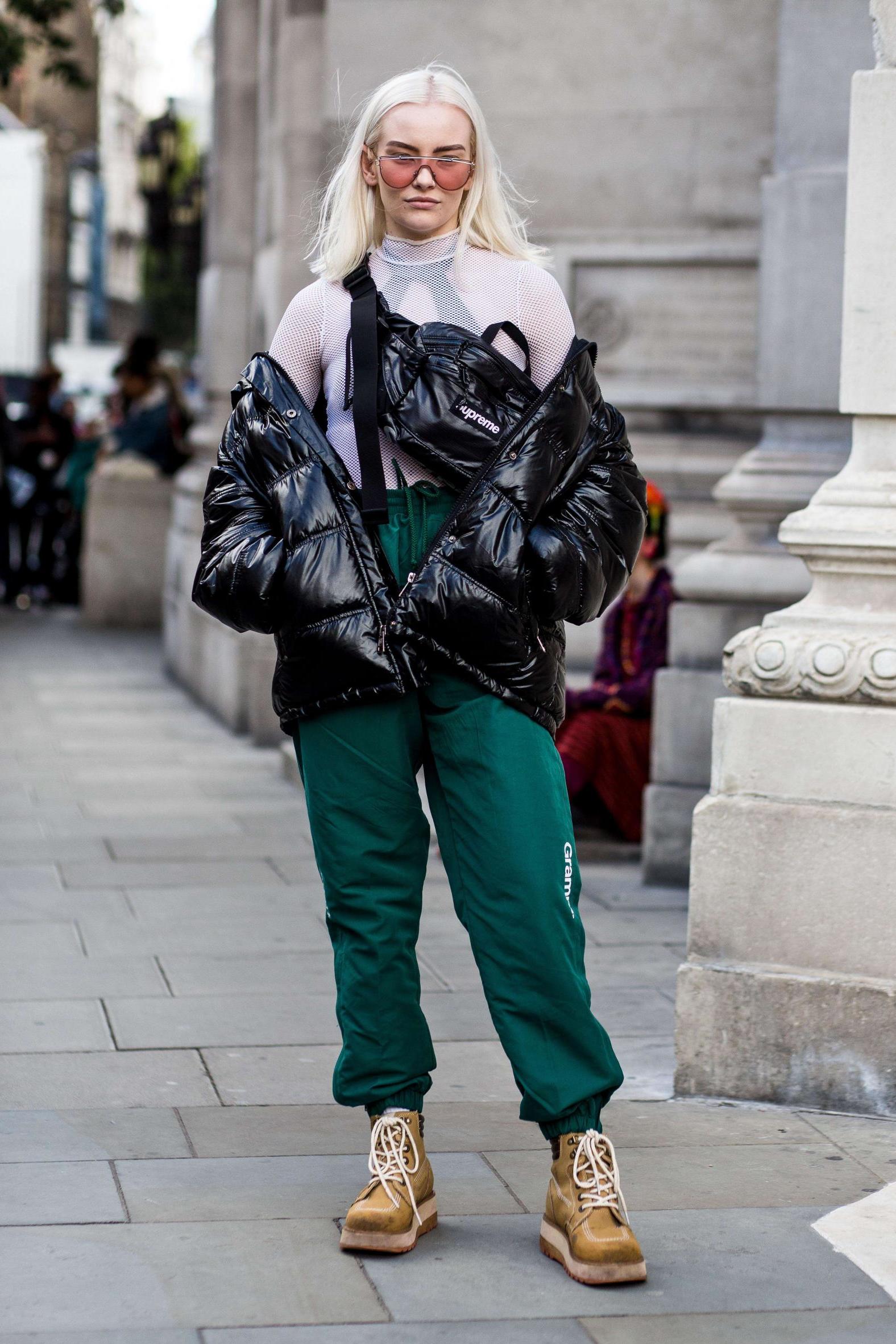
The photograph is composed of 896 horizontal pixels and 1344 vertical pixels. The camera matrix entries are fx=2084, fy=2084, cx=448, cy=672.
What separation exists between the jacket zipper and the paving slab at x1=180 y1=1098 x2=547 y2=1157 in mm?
1252

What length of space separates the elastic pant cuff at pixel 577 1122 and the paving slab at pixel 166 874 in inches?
134

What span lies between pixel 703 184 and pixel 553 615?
209 inches

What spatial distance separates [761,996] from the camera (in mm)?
4328

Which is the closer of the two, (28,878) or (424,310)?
(424,310)

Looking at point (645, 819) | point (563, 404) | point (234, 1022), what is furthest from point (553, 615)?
point (645, 819)

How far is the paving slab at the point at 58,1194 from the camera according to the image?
11.8 feet

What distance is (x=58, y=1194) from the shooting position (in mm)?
3711

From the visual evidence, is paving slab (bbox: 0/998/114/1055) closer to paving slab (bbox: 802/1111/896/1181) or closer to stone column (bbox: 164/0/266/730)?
paving slab (bbox: 802/1111/896/1181)

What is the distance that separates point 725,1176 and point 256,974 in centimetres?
191

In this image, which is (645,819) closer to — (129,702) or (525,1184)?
(525,1184)

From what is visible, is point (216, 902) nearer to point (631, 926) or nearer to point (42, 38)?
point (631, 926)

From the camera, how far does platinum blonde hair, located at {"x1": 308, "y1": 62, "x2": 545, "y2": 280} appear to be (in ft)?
11.3

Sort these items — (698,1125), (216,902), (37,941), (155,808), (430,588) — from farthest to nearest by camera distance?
(155,808)
(216,902)
(37,941)
(698,1125)
(430,588)

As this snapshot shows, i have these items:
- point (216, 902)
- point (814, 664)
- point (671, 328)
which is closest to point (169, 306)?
point (671, 328)
